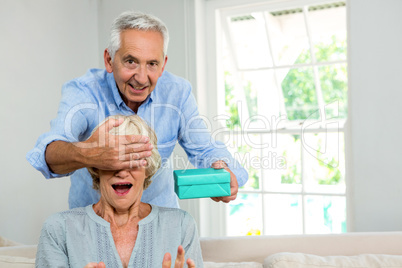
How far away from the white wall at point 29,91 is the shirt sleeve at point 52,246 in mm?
1492

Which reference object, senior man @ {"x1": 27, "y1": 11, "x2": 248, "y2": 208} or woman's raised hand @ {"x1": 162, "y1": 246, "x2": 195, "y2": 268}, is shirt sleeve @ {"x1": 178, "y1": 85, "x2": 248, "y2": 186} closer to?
senior man @ {"x1": 27, "y1": 11, "x2": 248, "y2": 208}

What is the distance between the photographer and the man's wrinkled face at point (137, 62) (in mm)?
1519

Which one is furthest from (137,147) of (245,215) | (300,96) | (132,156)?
(300,96)

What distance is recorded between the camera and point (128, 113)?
1727 mm

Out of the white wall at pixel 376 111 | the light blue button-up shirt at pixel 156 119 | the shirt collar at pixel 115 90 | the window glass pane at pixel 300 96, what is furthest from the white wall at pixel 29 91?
the window glass pane at pixel 300 96

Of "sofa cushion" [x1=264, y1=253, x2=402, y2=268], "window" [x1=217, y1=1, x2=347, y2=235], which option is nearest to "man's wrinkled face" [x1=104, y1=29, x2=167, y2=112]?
"sofa cushion" [x1=264, y1=253, x2=402, y2=268]

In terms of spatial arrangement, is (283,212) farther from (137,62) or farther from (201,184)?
(137,62)

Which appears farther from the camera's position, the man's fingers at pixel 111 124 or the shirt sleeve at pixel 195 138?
the shirt sleeve at pixel 195 138

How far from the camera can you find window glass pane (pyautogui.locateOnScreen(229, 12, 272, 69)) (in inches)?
132

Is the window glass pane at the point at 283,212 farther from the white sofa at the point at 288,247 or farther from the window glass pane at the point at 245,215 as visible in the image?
the white sofa at the point at 288,247

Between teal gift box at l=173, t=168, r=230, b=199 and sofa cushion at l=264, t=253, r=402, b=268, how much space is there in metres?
0.39

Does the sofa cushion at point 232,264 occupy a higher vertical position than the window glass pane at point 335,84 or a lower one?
lower

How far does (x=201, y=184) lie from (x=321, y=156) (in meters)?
2.31

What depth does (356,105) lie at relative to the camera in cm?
265
